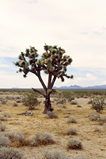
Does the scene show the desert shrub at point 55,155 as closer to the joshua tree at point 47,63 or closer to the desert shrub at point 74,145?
the desert shrub at point 74,145

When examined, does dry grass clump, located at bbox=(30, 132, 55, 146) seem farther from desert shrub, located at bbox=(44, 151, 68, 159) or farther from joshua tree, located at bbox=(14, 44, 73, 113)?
joshua tree, located at bbox=(14, 44, 73, 113)

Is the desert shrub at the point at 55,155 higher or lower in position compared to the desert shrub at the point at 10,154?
lower

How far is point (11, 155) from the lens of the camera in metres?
4.10

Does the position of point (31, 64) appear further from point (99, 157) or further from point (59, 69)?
point (99, 157)

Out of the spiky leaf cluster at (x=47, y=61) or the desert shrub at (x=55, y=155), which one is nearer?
the desert shrub at (x=55, y=155)

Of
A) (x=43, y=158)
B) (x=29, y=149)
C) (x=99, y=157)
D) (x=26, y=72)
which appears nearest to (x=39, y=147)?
(x=29, y=149)

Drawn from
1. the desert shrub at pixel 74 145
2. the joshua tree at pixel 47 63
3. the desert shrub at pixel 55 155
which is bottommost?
the desert shrub at pixel 74 145

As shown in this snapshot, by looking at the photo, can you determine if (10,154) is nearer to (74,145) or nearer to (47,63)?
(74,145)

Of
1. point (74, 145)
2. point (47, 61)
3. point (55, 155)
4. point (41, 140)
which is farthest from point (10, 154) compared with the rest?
point (47, 61)

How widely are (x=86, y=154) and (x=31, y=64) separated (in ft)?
32.5

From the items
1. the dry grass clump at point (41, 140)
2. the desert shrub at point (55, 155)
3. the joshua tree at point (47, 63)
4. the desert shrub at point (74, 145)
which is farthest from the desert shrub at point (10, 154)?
the joshua tree at point (47, 63)

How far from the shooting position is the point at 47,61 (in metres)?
Answer: 12.7

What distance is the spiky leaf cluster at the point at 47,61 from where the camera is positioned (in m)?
12.9

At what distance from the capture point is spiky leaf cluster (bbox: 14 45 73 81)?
12875mm
